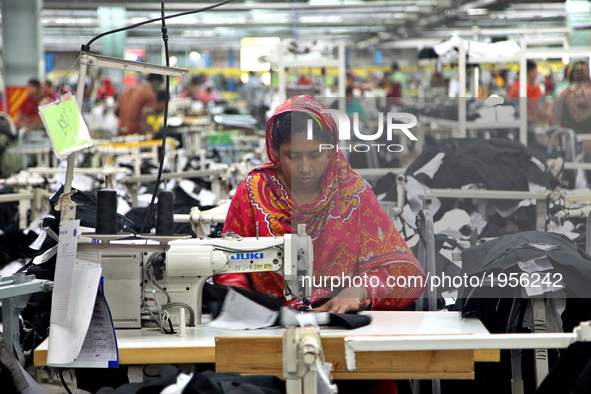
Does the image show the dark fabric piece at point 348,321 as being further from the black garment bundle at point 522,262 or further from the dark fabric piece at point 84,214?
the dark fabric piece at point 84,214

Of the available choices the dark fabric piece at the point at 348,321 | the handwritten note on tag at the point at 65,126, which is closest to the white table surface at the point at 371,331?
the dark fabric piece at the point at 348,321

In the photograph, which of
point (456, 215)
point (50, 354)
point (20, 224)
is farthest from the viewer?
point (20, 224)

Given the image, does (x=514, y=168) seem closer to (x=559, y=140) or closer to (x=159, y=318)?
(x=559, y=140)

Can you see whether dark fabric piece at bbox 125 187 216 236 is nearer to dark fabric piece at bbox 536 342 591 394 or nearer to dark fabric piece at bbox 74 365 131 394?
dark fabric piece at bbox 74 365 131 394

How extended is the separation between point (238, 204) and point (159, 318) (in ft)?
1.37

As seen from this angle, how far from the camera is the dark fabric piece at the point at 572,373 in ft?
3.59

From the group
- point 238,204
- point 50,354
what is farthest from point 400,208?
point 50,354

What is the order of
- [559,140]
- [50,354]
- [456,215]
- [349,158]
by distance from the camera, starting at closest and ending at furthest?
[50,354] < [349,158] < [456,215] < [559,140]

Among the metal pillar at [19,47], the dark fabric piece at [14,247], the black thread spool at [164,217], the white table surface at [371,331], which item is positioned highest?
the metal pillar at [19,47]

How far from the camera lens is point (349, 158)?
1.59 meters

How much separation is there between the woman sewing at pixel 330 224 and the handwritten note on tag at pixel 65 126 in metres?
0.50

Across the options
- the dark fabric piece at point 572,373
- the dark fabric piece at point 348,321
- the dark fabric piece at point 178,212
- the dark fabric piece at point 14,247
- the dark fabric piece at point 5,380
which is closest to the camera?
the dark fabric piece at point 572,373

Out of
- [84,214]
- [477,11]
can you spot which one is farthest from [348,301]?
[477,11]

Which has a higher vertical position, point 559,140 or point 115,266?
point 559,140
